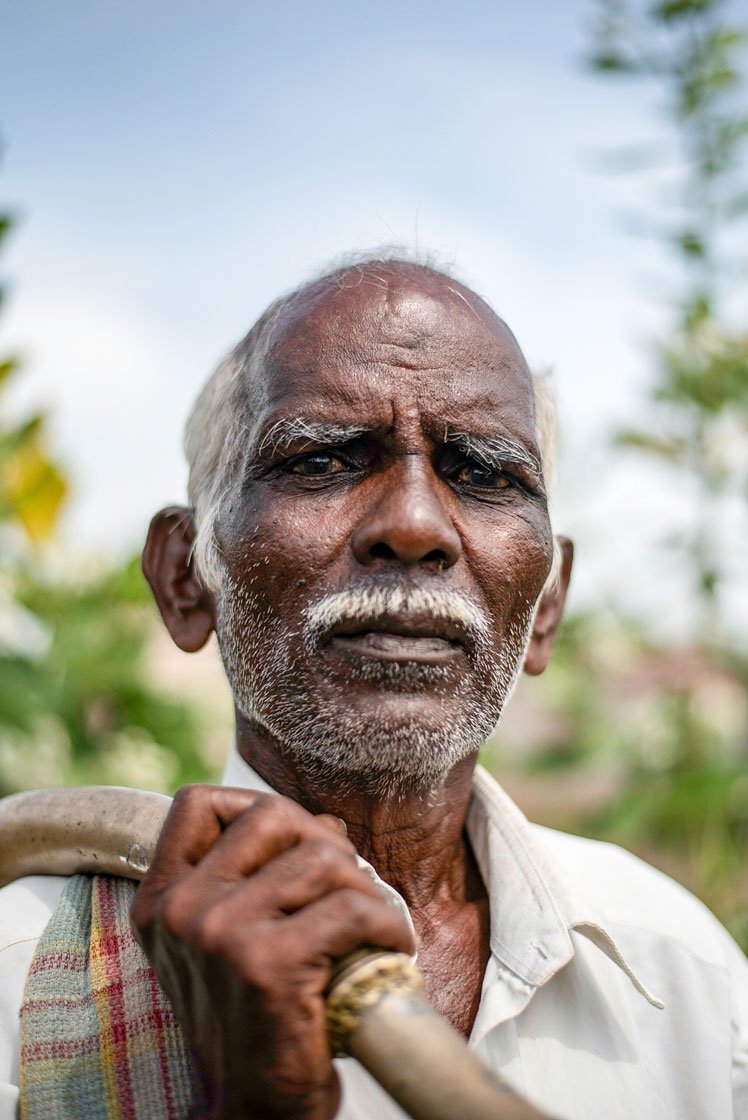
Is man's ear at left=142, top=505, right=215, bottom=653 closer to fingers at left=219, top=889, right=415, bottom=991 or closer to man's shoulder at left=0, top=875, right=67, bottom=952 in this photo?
man's shoulder at left=0, top=875, right=67, bottom=952

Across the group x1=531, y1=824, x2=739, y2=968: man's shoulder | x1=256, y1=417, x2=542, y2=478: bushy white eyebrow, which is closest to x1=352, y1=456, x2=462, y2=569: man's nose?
x1=256, y1=417, x2=542, y2=478: bushy white eyebrow

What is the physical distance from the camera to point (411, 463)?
1.87m

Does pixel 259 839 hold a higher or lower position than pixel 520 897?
higher

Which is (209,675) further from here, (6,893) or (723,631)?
(6,893)

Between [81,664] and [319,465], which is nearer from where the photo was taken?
[319,465]

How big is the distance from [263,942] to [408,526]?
32.0 inches

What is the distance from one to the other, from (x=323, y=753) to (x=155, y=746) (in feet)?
12.1

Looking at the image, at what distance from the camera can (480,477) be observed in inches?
78.3

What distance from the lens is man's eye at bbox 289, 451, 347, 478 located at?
6.31 ft

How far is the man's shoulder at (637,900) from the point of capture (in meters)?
2.14

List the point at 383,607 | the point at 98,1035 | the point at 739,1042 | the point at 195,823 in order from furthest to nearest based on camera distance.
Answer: the point at 739,1042
the point at 383,607
the point at 98,1035
the point at 195,823

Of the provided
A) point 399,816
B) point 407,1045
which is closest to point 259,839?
point 407,1045

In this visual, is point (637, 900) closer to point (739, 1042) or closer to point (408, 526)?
point (739, 1042)

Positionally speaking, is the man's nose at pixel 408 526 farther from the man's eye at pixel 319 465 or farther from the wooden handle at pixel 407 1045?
the wooden handle at pixel 407 1045
